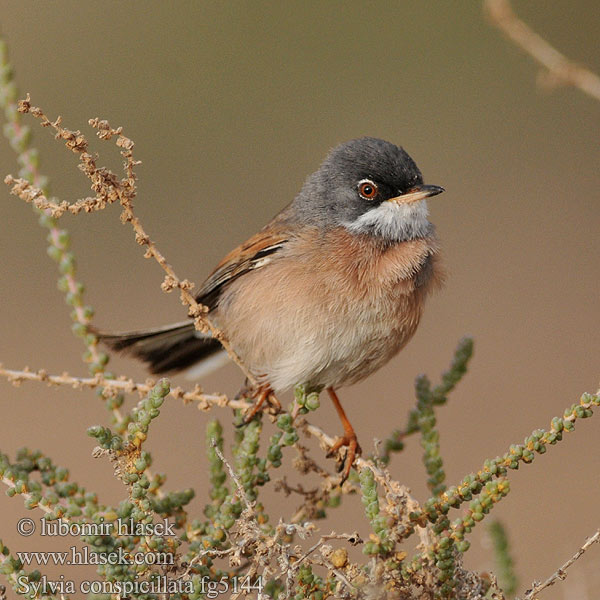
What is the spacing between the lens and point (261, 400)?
3898 millimetres

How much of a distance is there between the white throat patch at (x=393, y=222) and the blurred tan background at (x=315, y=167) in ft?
12.4

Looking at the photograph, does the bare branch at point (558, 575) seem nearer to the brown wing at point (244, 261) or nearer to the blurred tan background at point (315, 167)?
the brown wing at point (244, 261)

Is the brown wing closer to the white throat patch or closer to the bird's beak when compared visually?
the white throat patch

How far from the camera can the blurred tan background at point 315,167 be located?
8633 millimetres

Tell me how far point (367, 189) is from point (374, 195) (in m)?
0.05

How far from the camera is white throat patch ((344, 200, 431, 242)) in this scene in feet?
14.9

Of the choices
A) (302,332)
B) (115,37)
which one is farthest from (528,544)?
(115,37)

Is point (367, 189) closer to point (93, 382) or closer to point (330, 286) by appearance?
point (330, 286)

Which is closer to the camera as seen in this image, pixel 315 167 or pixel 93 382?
pixel 93 382

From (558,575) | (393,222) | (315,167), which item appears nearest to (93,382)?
(558,575)

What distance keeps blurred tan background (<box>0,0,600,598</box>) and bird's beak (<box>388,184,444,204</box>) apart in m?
3.89

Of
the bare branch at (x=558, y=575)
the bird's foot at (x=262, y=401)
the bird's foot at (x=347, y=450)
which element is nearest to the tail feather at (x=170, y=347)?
the bird's foot at (x=262, y=401)

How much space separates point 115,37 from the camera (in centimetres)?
1134

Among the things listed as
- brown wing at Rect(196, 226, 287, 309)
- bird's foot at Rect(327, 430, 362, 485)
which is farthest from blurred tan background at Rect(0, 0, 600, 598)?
bird's foot at Rect(327, 430, 362, 485)
